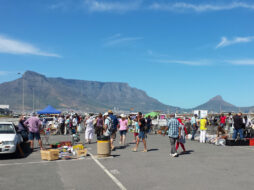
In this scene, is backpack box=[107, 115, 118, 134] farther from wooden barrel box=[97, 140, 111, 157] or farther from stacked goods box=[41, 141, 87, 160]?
wooden barrel box=[97, 140, 111, 157]

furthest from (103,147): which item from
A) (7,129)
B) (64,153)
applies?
(7,129)

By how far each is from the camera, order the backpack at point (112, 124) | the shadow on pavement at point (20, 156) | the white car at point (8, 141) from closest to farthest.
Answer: the white car at point (8, 141)
the shadow on pavement at point (20, 156)
the backpack at point (112, 124)

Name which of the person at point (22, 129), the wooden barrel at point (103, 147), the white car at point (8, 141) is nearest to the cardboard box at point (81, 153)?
the wooden barrel at point (103, 147)

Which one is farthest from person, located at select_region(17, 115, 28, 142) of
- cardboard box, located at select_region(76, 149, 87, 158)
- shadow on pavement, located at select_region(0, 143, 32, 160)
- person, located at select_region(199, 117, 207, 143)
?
person, located at select_region(199, 117, 207, 143)

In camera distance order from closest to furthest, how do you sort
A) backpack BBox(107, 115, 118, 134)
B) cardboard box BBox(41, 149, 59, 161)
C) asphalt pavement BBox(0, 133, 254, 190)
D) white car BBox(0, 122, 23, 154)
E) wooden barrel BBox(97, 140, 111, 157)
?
1. asphalt pavement BBox(0, 133, 254, 190)
2. cardboard box BBox(41, 149, 59, 161)
3. wooden barrel BBox(97, 140, 111, 157)
4. white car BBox(0, 122, 23, 154)
5. backpack BBox(107, 115, 118, 134)

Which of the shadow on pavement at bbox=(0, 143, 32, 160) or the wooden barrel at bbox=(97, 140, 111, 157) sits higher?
the wooden barrel at bbox=(97, 140, 111, 157)

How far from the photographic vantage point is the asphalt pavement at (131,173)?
7.57 meters

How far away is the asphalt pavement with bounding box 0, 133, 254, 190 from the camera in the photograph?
7.57 metres

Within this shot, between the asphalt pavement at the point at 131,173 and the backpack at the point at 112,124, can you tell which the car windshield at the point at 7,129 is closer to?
the asphalt pavement at the point at 131,173

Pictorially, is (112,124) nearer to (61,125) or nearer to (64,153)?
(64,153)

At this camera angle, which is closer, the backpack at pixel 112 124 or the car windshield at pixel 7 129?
the car windshield at pixel 7 129

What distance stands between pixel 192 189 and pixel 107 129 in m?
7.76

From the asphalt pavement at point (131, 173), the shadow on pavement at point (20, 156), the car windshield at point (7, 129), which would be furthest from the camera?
the car windshield at point (7, 129)

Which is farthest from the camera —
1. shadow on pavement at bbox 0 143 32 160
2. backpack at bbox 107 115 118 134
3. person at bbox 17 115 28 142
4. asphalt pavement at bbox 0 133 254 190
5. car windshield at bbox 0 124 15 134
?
person at bbox 17 115 28 142
